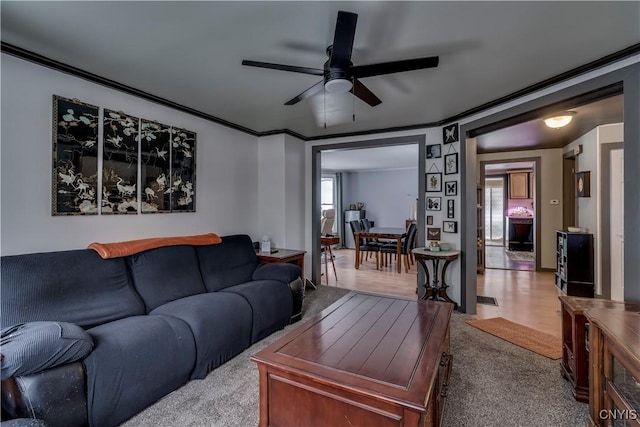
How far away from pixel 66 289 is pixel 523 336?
12.7 feet

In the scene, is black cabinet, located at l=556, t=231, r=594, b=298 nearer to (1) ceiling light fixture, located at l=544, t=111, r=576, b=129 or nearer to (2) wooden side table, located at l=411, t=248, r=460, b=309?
(1) ceiling light fixture, located at l=544, t=111, r=576, b=129

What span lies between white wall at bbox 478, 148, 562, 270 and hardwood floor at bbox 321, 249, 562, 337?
428mm

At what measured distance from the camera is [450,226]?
146 inches

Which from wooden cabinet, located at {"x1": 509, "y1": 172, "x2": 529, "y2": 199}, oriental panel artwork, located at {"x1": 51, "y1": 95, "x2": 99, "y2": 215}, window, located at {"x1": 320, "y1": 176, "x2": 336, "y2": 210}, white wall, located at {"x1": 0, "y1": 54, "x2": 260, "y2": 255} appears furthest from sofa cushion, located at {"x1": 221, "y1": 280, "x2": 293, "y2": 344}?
wooden cabinet, located at {"x1": 509, "y1": 172, "x2": 529, "y2": 199}

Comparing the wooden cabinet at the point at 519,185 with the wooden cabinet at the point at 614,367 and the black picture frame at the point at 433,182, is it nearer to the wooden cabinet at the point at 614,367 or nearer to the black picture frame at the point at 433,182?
the black picture frame at the point at 433,182

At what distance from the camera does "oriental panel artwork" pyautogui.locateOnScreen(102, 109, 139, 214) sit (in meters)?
2.56

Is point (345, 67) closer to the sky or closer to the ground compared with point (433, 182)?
closer to the sky

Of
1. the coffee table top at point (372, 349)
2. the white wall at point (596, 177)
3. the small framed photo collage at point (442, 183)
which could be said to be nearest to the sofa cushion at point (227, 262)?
the coffee table top at point (372, 349)

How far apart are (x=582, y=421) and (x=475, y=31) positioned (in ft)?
7.94

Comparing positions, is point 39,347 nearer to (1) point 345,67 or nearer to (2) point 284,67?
(2) point 284,67

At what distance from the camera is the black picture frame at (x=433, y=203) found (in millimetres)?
3832

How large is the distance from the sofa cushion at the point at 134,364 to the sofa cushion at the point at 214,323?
73 mm

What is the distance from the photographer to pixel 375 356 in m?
1.50

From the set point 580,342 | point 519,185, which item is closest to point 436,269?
point 580,342
